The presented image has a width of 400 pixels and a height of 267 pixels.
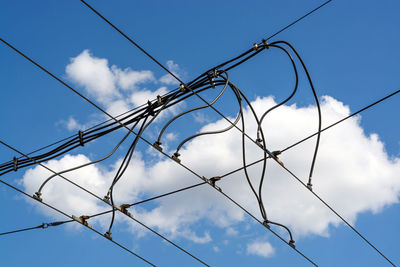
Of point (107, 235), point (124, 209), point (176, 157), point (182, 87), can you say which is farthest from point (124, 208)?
point (182, 87)

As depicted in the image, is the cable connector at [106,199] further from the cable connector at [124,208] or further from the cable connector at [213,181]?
the cable connector at [213,181]

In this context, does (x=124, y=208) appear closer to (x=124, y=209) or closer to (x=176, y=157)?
(x=124, y=209)

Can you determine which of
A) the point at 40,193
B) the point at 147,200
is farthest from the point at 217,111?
the point at 40,193

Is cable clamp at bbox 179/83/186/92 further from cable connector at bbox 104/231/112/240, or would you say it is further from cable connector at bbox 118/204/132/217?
cable connector at bbox 104/231/112/240

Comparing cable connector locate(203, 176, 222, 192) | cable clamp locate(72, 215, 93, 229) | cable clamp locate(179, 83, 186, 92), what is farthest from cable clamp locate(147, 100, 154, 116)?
cable clamp locate(72, 215, 93, 229)

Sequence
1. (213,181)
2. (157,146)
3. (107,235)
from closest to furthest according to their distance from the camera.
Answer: (157,146) < (213,181) < (107,235)

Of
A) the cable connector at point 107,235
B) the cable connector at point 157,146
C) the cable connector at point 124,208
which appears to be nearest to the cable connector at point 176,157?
the cable connector at point 157,146

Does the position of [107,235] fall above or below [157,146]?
below

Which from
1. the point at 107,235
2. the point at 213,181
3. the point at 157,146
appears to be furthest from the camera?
the point at 107,235

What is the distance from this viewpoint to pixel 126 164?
7.39 meters

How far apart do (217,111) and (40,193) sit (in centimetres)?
265

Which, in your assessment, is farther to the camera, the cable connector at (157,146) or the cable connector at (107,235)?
the cable connector at (107,235)

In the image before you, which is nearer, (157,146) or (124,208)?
(157,146)

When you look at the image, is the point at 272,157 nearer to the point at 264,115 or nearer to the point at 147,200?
the point at 264,115
